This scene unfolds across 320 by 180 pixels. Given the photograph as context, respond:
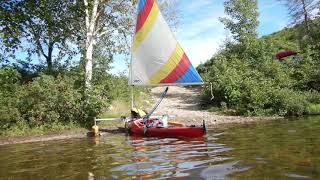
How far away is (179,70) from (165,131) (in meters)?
3.01

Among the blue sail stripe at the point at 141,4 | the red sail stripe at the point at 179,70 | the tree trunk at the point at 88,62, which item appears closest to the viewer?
the red sail stripe at the point at 179,70

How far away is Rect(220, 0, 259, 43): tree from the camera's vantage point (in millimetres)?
44125

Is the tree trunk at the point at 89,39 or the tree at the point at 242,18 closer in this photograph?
the tree trunk at the point at 89,39

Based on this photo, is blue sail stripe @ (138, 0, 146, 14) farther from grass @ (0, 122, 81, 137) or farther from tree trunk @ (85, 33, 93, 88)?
grass @ (0, 122, 81, 137)

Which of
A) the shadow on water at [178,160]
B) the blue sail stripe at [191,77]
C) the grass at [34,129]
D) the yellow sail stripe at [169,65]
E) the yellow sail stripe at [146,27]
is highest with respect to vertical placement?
→ the yellow sail stripe at [146,27]

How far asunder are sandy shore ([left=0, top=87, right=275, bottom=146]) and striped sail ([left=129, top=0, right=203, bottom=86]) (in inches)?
162

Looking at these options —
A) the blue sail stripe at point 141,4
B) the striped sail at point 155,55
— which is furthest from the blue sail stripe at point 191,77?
the blue sail stripe at point 141,4

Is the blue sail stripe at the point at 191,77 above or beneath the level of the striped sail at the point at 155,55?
beneath

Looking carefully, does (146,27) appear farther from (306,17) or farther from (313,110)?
(306,17)

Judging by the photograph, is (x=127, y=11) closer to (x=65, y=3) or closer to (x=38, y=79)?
(x=65, y=3)

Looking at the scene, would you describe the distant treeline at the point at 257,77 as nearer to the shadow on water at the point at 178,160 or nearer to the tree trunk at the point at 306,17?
the tree trunk at the point at 306,17

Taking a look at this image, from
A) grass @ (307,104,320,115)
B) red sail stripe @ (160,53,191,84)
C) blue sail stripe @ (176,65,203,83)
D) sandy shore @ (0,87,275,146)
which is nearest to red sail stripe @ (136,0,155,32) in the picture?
red sail stripe @ (160,53,191,84)

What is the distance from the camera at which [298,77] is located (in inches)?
1356

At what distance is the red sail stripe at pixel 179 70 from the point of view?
19078 millimetres
